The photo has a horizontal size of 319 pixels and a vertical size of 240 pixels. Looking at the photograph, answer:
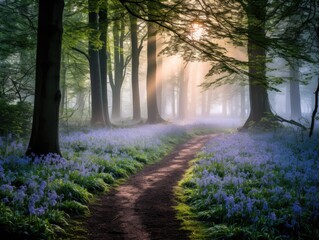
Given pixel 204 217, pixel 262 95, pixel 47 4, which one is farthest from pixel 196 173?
pixel 262 95

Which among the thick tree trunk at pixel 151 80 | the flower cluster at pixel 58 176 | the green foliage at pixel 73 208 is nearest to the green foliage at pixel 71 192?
the flower cluster at pixel 58 176

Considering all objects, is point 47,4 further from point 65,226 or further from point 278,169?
point 278,169

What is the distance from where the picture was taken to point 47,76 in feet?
27.3

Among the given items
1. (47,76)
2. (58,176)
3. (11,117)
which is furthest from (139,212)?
(11,117)

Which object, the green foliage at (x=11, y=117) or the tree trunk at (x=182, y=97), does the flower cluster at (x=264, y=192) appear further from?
the tree trunk at (x=182, y=97)

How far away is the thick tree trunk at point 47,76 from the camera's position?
8.32 m

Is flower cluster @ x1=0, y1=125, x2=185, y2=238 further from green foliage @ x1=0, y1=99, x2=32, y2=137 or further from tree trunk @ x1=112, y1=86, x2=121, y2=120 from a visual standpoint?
tree trunk @ x1=112, y1=86, x2=121, y2=120

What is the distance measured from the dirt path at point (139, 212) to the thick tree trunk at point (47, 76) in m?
2.71

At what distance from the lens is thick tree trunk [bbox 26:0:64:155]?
328 inches

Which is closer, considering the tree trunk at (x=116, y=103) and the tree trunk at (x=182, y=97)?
the tree trunk at (x=116, y=103)

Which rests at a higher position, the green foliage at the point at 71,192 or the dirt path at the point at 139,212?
the green foliage at the point at 71,192

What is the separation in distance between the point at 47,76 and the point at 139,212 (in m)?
4.86

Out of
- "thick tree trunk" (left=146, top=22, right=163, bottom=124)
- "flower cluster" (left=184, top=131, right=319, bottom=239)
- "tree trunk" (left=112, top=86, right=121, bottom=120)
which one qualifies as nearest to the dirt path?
"flower cluster" (left=184, top=131, right=319, bottom=239)

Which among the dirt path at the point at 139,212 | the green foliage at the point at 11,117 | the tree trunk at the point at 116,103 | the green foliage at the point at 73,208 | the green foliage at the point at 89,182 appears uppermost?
the tree trunk at the point at 116,103
